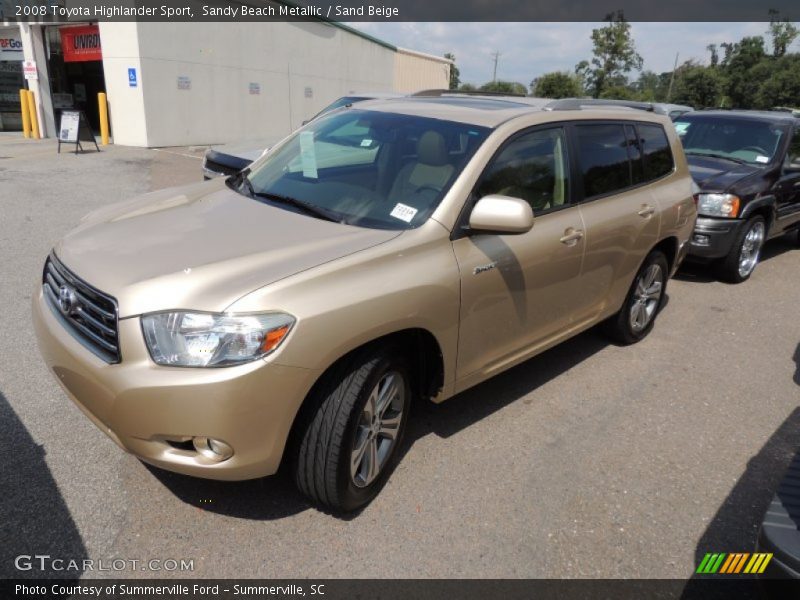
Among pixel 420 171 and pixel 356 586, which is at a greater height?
pixel 420 171

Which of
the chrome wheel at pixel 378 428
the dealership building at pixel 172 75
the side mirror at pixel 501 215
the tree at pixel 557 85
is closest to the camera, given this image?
the chrome wheel at pixel 378 428

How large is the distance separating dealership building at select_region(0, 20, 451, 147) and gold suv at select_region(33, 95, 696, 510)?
45.2ft

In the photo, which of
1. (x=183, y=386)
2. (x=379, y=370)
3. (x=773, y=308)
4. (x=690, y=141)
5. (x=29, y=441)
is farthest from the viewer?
(x=690, y=141)

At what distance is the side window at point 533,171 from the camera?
10.8 feet

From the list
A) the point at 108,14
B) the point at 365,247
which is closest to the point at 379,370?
the point at 365,247

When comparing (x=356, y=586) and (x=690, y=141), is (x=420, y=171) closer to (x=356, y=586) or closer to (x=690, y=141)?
(x=356, y=586)

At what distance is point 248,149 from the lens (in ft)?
26.4

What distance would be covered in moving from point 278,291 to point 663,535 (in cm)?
215

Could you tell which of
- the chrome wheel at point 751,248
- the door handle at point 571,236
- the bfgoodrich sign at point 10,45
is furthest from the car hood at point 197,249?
the bfgoodrich sign at point 10,45

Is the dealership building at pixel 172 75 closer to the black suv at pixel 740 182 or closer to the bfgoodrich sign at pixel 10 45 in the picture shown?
the bfgoodrich sign at pixel 10 45

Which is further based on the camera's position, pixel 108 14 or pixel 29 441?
pixel 108 14

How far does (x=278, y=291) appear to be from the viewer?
238 cm

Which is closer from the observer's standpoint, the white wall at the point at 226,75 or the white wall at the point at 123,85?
the white wall at the point at 123,85

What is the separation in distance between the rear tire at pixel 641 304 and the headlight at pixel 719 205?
6.35ft
